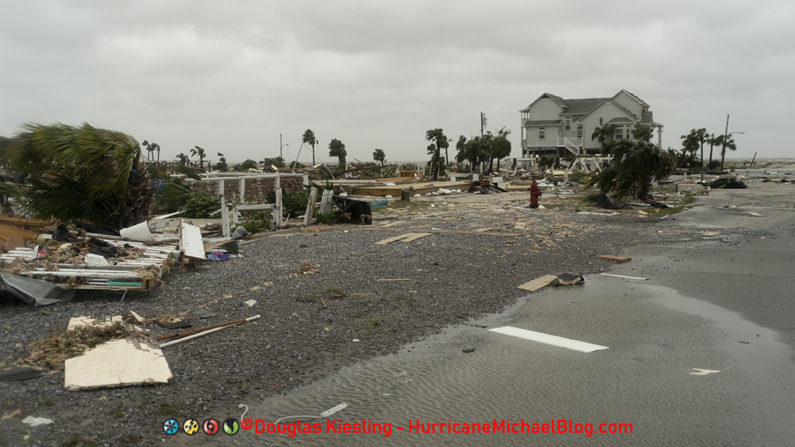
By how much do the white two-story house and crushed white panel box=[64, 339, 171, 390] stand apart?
63.8 metres

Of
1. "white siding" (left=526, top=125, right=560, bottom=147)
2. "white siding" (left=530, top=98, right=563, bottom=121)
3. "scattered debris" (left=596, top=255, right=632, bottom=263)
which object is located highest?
"white siding" (left=530, top=98, right=563, bottom=121)

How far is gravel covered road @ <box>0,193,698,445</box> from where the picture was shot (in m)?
4.09

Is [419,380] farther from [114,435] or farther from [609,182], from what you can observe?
[609,182]

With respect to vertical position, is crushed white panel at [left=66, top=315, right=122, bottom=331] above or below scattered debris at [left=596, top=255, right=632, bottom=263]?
above

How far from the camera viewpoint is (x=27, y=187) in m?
10.5

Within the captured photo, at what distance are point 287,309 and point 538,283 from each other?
13.9 ft

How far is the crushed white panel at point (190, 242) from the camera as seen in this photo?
29.9 ft

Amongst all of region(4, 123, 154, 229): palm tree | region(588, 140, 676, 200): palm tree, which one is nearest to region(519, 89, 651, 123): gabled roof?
region(588, 140, 676, 200): palm tree

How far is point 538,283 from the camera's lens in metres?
8.88

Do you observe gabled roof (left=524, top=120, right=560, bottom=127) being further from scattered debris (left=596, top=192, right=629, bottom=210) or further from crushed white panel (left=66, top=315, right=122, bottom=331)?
crushed white panel (left=66, top=315, right=122, bottom=331)

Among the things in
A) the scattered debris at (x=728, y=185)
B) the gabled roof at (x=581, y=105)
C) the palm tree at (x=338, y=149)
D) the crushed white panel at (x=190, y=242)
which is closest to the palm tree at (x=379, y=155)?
the palm tree at (x=338, y=149)

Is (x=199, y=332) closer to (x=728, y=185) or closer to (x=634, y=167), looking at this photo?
(x=634, y=167)

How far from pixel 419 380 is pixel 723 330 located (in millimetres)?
3963

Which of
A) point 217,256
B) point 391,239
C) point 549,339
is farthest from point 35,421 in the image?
point 391,239
